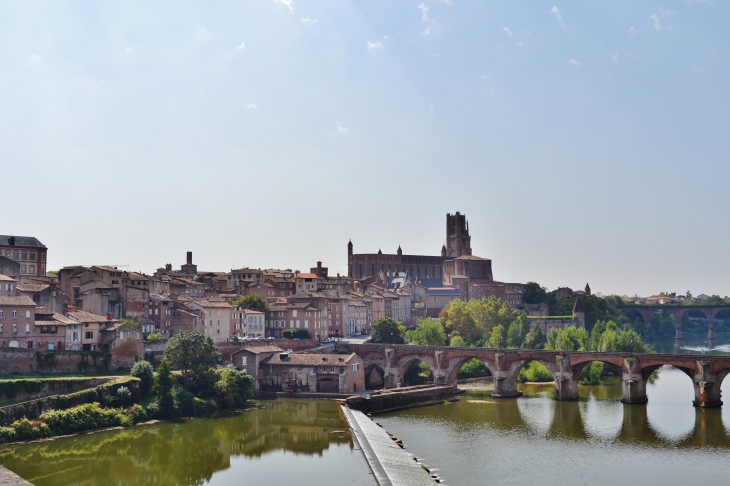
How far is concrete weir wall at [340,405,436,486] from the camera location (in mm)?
33031

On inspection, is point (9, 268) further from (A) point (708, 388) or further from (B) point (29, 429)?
(A) point (708, 388)

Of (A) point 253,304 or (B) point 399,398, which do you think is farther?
(A) point 253,304

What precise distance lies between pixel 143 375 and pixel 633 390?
109 feet

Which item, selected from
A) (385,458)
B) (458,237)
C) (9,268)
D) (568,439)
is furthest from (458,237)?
(385,458)

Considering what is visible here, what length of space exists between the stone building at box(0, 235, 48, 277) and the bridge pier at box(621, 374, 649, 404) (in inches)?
1945

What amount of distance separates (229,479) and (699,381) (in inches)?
1341

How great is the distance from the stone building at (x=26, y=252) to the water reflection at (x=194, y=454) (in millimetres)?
29589

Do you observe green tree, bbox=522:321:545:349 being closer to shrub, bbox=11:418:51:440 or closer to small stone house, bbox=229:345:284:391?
small stone house, bbox=229:345:284:391

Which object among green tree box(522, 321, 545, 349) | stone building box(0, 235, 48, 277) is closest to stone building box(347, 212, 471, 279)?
green tree box(522, 321, 545, 349)

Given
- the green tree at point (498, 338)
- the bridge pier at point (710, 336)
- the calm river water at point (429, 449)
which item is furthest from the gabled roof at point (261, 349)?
the bridge pier at point (710, 336)

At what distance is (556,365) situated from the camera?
Answer: 5878 cm

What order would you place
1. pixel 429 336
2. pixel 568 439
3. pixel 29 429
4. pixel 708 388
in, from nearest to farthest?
pixel 29 429 < pixel 568 439 < pixel 708 388 < pixel 429 336

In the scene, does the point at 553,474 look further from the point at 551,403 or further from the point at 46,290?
the point at 46,290

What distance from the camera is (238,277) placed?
323 feet
